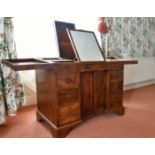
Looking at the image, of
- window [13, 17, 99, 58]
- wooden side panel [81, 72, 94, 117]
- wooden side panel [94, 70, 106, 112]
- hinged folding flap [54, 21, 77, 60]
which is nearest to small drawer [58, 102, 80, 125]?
wooden side panel [81, 72, 94, 117]

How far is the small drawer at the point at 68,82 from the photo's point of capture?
1.62m

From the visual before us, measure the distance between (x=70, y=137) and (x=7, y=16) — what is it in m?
1.51

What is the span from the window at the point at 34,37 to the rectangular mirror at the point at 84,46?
574 millimetres

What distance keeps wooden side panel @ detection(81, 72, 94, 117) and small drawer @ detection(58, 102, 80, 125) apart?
13 centimetres

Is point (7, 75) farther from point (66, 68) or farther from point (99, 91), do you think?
point (99, 91)

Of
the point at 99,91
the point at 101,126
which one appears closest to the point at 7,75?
the point at 99,91

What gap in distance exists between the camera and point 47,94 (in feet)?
5.82

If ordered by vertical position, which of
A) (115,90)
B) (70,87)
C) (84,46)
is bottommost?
(115,90)

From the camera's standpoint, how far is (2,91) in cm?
192

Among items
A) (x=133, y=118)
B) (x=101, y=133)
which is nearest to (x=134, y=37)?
(x=133, y=118)

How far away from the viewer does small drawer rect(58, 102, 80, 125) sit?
5.46 ft

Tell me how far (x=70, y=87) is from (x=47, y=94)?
27 centimetres

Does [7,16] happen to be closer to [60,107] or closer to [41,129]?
[60,107]

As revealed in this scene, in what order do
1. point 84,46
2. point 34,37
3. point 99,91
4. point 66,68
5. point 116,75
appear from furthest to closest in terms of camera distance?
point 34,37, point 116,75, point 99,91, point 84,46, point 66,68
